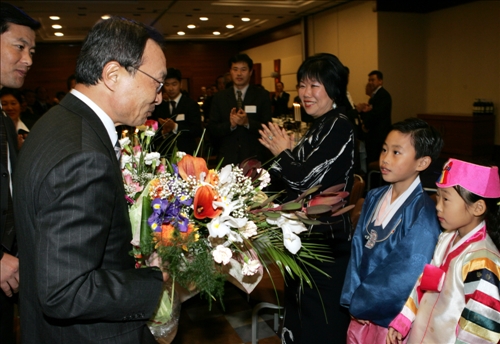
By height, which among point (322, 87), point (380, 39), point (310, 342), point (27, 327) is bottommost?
point (310, 342)

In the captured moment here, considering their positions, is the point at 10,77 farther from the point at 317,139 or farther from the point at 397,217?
the point at 397,217

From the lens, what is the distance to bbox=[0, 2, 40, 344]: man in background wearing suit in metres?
1.75

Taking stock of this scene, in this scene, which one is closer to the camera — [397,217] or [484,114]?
[397,217]

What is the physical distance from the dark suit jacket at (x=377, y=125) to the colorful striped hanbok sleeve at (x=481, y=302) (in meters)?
4.90

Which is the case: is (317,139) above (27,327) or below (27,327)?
above

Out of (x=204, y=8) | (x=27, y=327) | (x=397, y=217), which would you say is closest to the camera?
(x=27, y=327)

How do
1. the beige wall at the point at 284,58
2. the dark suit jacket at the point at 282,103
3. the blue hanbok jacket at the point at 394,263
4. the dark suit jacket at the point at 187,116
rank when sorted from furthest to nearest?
1. the beige wall at the point at 284,58
2. the dark suit jacket at the point at 282,103
3. the dark suit jacket at the point at 187,116
4. the blue hanbok jacket at the point at 394,263

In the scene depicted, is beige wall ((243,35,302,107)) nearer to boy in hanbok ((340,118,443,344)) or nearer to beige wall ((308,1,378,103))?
beige wall ((308,1,378,103))

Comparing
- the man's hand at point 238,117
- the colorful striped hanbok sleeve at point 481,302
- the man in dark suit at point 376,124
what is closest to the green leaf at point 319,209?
the colorful striped hanbok sleeve at point 481,302

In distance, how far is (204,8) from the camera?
10055mm

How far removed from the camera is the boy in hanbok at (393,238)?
1670 mm

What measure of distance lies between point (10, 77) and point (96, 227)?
1252 mm

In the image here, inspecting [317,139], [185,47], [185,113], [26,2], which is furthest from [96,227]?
[185,47]

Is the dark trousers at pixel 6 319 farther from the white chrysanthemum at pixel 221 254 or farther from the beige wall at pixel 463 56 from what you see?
the beige wall at pixel 463 56
